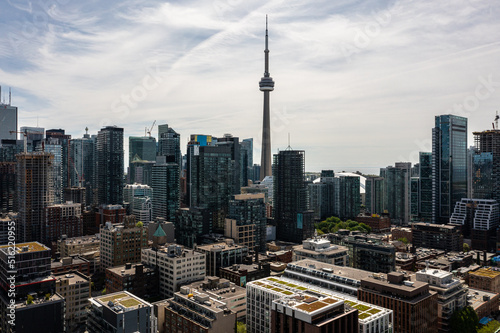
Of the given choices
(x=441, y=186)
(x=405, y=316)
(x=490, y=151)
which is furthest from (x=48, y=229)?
(x=490, y=151)

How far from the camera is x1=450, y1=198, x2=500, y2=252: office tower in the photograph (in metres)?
122

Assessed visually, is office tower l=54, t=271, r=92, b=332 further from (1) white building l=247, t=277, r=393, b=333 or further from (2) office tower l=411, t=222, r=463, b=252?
(2) office tower l=411, t=222, r=463, b=252

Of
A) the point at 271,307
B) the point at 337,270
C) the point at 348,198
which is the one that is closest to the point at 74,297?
the point at 271,307

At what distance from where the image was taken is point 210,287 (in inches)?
2488

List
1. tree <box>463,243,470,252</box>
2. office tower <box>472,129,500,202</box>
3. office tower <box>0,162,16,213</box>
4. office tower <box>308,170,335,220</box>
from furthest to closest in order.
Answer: office tower <box>308,170,335,220</box>
office tower <box>0,162,16,213</box>
office tower <box>472,129,500,202</box>
tree <box>463,243,470,252</box>

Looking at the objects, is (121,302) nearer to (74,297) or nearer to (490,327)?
(74,297)

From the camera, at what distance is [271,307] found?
160 feet

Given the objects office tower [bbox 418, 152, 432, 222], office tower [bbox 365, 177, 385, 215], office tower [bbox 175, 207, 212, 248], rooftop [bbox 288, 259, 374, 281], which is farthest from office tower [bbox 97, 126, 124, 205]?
office tower [bbox 418, 152, 432, 222]

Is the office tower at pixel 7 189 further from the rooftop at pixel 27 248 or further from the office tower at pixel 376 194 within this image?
the office tower at pixel 376 194

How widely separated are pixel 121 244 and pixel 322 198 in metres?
116

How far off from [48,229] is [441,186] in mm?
139696

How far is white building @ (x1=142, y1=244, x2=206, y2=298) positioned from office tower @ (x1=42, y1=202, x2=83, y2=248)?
54.9 meters

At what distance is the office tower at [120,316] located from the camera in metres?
44.4

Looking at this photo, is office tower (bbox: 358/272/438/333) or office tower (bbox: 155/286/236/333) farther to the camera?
office tower (bbox: 358/272/438/333)
